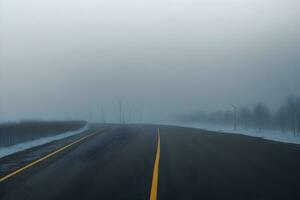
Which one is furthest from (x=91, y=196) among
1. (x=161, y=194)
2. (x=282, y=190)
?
(x=282, y=190)

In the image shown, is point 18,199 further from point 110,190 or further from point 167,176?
point 167,176

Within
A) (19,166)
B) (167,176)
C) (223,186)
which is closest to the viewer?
(223,186)

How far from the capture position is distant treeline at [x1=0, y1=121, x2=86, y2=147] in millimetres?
23234

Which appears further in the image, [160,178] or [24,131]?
[24,131]

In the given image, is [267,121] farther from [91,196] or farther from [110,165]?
[91,196]

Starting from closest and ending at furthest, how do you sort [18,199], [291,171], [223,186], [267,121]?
[18,199] → [223,186] → [291,171] → [267,121]

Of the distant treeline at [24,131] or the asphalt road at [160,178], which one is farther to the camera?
the distant treeline at [24,131]

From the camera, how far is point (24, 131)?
26.5m

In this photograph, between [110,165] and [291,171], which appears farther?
[110,165]

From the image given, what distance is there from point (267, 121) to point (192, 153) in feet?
207

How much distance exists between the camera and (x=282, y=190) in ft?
30.6

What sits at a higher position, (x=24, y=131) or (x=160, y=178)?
(x=24, y=131)

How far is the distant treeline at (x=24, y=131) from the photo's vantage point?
76.2 ft

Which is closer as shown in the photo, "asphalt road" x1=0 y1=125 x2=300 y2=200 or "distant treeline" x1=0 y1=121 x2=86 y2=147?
"asphalt road" x1=0 y1=125 x2=300 y2=200
